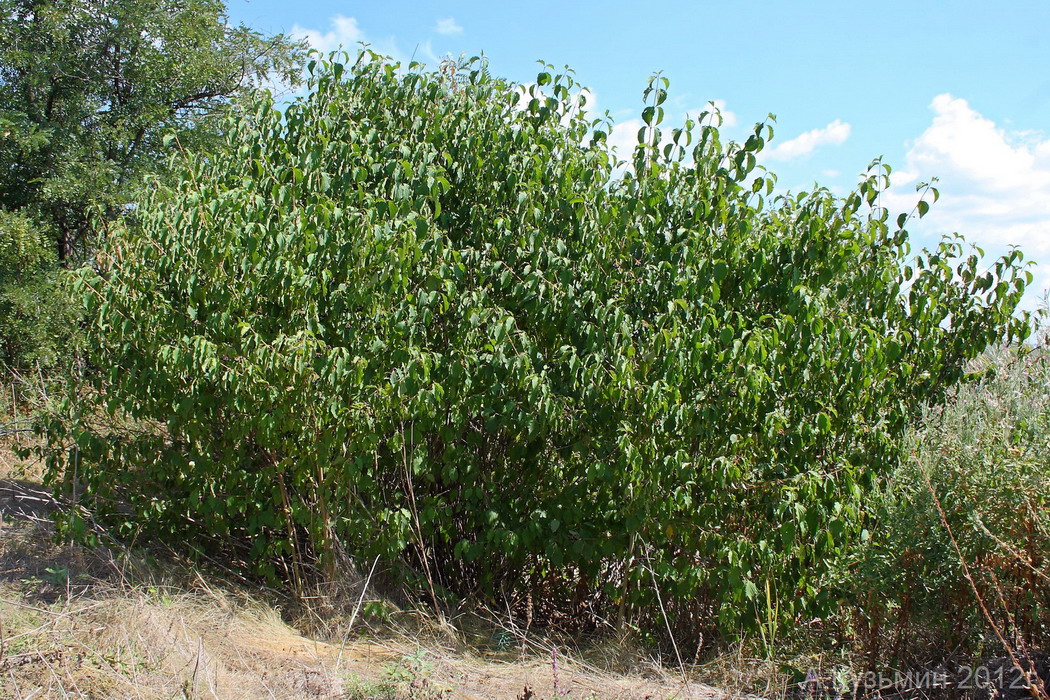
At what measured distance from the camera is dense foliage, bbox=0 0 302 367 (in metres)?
9.29

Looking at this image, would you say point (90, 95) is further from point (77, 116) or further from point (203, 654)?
point (203, 654)

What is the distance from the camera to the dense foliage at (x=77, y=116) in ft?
30.5

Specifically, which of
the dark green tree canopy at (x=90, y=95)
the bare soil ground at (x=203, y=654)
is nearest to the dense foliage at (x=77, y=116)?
the dark green tree canopy at (x=90, y=95)

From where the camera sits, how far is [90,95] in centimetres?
1030

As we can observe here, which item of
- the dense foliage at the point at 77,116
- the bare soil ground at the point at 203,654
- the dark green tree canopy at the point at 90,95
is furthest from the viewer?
the dark green tree canopy at the point at 90,95

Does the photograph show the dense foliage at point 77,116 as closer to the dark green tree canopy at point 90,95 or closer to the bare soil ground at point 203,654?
the dark green tree canopy at point 90,95

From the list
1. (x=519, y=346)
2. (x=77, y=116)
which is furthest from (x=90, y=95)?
(x=519, y=346)

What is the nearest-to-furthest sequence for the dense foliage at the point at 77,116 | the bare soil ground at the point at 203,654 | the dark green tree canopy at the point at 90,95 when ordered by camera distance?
the bare soil ground at the point at 203,654
the dense foliage at the point at 77,116
the dark green tree canopy at the point at 90,95

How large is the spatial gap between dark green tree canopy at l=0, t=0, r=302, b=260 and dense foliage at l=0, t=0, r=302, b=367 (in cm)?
1

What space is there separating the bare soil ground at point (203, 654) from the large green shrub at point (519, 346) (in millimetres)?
404

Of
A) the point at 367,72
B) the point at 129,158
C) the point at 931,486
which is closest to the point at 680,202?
the point at 931,486

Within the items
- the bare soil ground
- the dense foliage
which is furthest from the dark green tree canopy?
the bare soil ground

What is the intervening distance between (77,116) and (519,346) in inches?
326

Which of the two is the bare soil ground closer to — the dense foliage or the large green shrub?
the large green shrub
